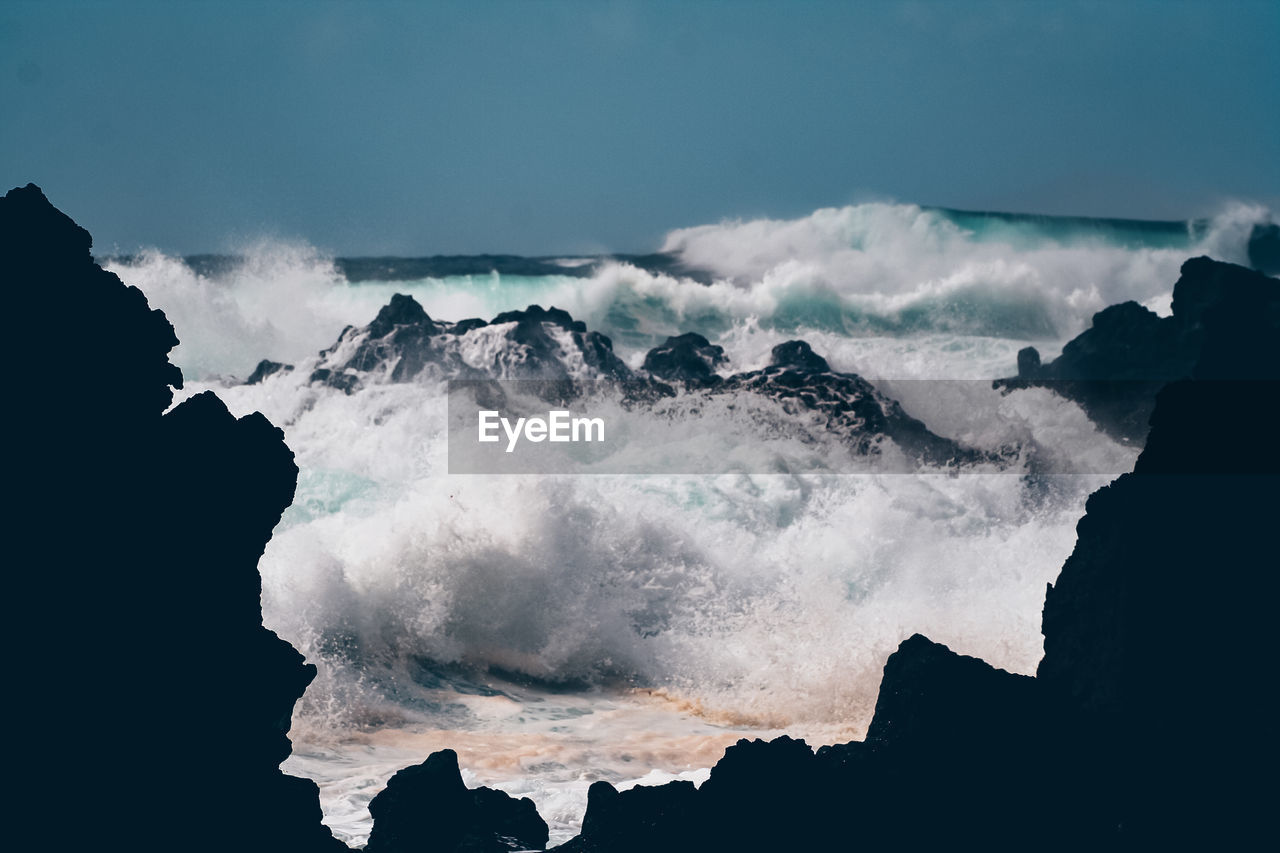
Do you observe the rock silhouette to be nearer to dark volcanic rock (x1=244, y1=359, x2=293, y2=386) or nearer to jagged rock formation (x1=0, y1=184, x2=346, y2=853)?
jagged rock formation (x1=0, y1=184, x2=346, y2=853)

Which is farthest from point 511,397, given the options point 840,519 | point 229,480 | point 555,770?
point 229,480

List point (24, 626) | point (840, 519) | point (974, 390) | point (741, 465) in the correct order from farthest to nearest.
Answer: point (974, 390) → point (741, 465) → point (840, 519) → point (24, 626)

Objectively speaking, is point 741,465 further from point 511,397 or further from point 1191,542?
point 1191,542

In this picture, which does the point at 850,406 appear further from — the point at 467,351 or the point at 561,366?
the point at 467,351

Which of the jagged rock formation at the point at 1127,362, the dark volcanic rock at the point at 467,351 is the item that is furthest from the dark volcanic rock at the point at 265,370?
the jagged rock formation at the point at 1127,362

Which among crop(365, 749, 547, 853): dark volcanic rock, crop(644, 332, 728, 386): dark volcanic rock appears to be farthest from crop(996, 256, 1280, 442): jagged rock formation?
crop(365, 749, 547, 853): dark volcanic rock

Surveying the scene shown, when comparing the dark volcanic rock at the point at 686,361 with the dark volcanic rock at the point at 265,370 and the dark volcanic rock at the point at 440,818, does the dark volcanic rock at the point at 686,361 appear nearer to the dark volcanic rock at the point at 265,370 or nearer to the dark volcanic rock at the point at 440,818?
the dark volcanic rock at the point at 265,370

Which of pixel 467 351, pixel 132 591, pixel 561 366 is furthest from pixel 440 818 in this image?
pixel 467 351
